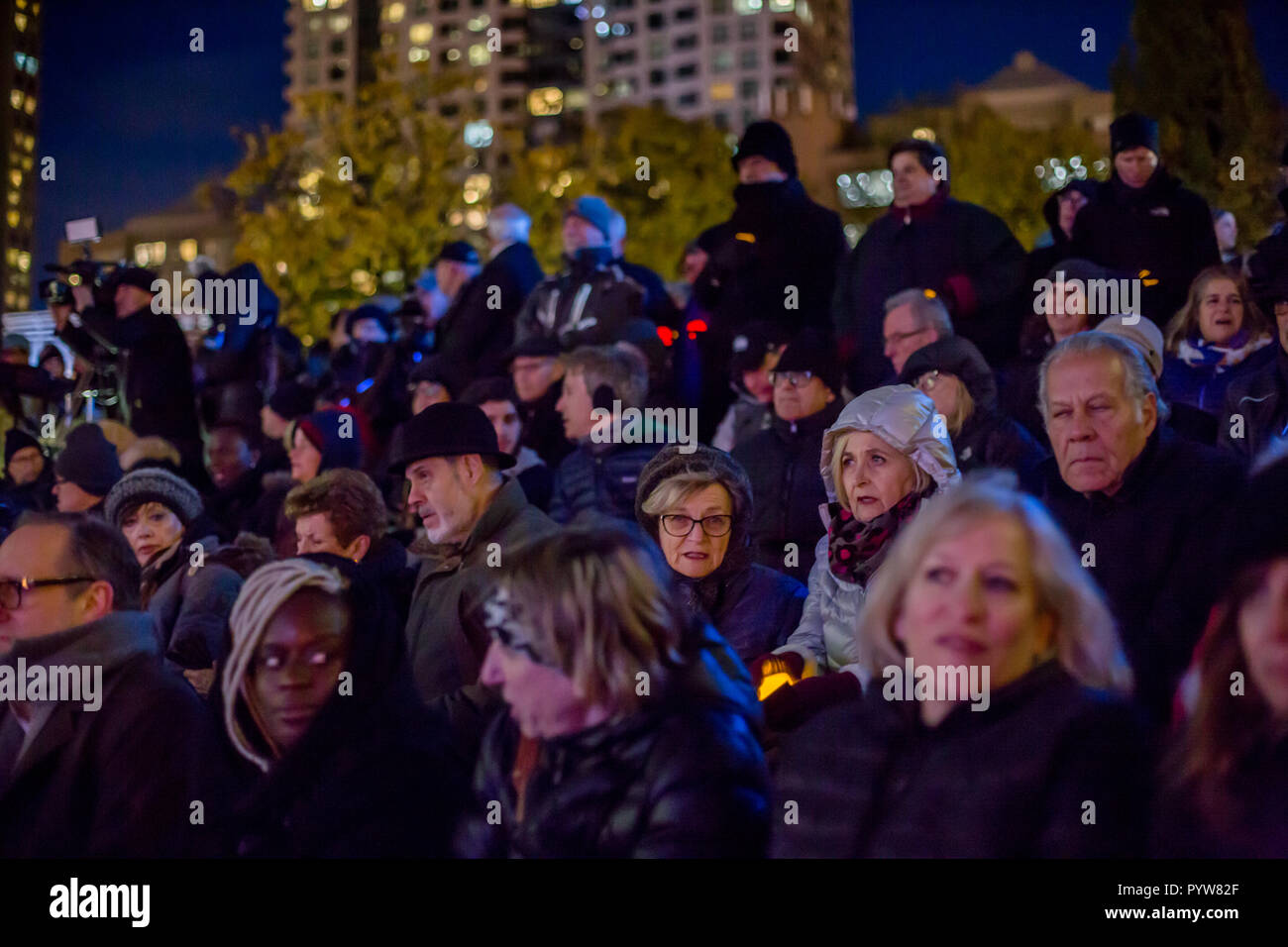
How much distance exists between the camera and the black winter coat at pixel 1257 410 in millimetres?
5133

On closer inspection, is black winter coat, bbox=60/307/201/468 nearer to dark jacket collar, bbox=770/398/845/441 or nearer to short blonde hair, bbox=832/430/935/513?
dark jacket collar, bbox=770/398/845/441

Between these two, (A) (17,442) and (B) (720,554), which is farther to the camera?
(A) (17,442)

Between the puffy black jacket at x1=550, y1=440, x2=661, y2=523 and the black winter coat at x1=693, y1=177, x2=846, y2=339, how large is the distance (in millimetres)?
1435

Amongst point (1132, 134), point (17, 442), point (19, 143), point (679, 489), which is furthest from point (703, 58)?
point (679, 489)

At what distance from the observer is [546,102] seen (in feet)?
268

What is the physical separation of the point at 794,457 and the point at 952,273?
5.07ft

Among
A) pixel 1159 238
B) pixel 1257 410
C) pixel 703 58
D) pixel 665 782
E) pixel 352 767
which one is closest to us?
pixel 665 782

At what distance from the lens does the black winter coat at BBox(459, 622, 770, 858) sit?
3430 mm

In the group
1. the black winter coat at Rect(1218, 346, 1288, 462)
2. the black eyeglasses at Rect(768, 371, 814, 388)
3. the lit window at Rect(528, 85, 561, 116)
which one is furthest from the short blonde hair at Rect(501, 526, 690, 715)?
the lit window at Rect(528, 85, 561, 116)

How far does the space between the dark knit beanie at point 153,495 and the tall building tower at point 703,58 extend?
64.5 meters

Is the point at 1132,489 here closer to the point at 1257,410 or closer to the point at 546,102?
the point at 1257,410

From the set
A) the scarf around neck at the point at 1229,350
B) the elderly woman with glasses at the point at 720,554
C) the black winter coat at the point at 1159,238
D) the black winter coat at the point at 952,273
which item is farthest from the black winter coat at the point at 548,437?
the scarf around neck at the point at 1229,350

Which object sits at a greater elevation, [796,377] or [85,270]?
[85,270]
